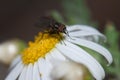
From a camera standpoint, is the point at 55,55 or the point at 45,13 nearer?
the point at 55,55

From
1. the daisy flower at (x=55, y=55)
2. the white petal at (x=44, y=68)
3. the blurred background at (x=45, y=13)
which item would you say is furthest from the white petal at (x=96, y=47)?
the blurred background at (x=45, y=13)

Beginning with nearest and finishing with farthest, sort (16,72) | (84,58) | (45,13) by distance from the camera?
(84,58) < (16,72) < (45,13)

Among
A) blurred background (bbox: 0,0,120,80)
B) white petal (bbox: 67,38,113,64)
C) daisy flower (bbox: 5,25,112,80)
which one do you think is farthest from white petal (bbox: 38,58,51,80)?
blurred background (bbox: 0,0,120,80)

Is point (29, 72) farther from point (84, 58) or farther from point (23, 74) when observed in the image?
point (84, 58)

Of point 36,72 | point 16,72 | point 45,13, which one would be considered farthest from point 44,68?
point 45,13

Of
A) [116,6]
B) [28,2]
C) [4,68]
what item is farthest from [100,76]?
[28,2]

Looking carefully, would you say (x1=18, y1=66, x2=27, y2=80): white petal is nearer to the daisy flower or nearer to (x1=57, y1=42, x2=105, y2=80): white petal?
the daisy flower
